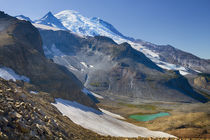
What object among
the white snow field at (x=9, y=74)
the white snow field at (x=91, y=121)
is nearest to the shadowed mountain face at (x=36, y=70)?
the white snow field at (x=9, y=74)

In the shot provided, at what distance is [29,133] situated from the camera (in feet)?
44.8

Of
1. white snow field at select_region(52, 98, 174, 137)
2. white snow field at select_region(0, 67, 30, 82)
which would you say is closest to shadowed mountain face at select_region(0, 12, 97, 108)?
white snow field at select_region(0, 67, 30, 82)

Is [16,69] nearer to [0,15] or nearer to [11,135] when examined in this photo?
[11,135]

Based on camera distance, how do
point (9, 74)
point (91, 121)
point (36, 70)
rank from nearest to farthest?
1. point (91, 121)
2. point (9, 74)
3. point (36, 70)

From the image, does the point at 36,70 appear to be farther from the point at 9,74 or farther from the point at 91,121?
the point at 91,121

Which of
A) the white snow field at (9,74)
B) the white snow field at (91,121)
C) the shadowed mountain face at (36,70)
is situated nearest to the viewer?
the white snow field at (91,121)

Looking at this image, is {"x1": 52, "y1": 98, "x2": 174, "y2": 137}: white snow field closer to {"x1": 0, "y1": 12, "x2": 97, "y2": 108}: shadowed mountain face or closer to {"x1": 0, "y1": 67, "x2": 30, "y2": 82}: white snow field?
{"x1": 0, "y1": 12, "x2": 97, "y2": 108}: shadowed mountain face

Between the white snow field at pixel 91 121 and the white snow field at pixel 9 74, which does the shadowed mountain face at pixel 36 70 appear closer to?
the white snow field at pixel 9 74

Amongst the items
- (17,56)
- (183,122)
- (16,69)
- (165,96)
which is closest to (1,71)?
(16,69)

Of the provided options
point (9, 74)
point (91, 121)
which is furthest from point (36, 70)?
point (91, 121)

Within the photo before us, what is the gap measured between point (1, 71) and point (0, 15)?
96.9 m

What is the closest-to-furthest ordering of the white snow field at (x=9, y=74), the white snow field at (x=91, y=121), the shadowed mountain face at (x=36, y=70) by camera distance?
the white snow field at (x=91, y=121)
the white snow field at (x=9, y=74)
the shadowed mountain face at (x=36, y=70)

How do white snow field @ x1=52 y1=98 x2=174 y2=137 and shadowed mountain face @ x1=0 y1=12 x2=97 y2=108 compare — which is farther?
shadowed mountain face @ x1=0 y1=12 x2=97 y2=108

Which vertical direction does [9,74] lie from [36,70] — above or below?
below
